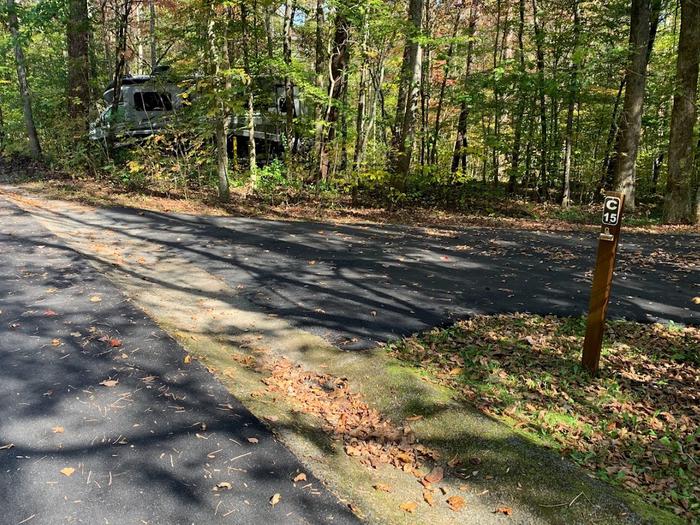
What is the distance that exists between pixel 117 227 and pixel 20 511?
7386 millimetres

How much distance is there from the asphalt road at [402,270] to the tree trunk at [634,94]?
3.05m

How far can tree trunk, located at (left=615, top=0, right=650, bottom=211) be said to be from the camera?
12.2 metres

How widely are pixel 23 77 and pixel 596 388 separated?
17.7 meters

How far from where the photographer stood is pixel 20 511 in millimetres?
2379

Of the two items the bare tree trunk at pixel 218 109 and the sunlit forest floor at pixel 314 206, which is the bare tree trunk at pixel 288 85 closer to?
the sunlit forest floor at pixel 314 206

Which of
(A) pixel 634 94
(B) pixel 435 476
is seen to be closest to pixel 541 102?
(A) pixel 634 94

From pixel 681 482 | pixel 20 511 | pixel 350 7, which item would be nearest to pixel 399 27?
pixel 350 7

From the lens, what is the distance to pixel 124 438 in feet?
9.80

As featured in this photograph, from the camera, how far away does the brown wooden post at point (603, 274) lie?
155 inches

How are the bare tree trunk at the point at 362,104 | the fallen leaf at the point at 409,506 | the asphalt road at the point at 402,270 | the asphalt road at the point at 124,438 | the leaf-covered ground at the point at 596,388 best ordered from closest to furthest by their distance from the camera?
the asphalt road at the point at 124,438 → the fallen leaf at the point at 409,506 → the leaf-covered ground at the point at 596,388 → the asphalt road at the point at 402,270 → the bare tree trunk at the point at 362,104

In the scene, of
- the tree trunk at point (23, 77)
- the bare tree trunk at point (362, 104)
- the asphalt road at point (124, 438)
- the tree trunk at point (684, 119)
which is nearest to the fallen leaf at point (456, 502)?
the asphalt road at point (124, 438)

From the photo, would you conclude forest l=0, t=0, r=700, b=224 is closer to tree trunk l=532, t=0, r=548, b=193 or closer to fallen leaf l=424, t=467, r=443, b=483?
tree trunk l=532, t=0, r=548, b=193

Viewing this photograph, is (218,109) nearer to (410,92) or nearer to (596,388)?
(410,92)

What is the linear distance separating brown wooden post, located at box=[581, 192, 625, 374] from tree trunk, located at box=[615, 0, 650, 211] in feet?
31.8
